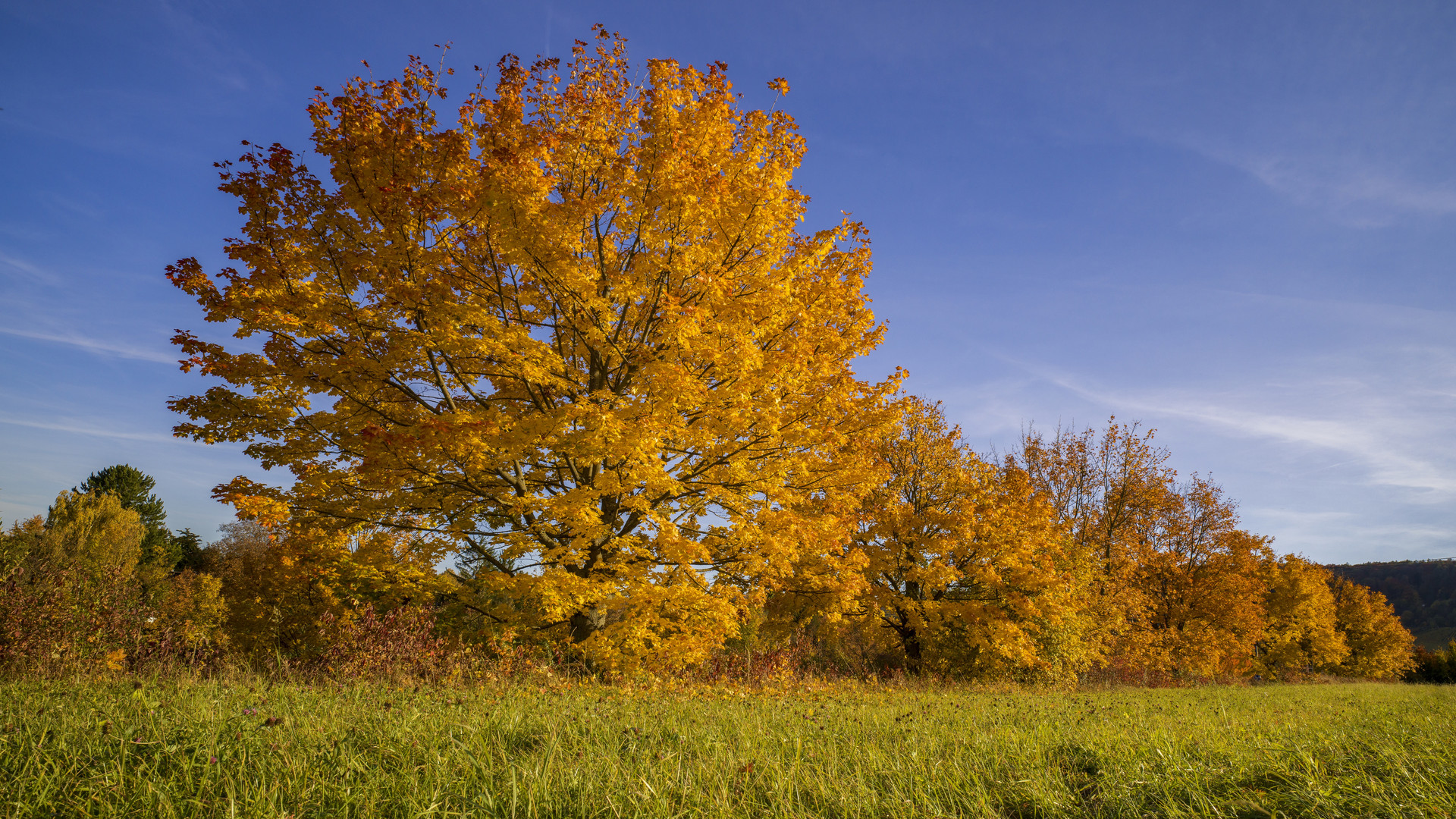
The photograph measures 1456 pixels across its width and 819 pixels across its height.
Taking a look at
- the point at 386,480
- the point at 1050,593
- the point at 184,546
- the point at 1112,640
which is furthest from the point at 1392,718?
the point at 184,546

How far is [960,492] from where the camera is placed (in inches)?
687

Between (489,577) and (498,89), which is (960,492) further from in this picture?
(498,89)

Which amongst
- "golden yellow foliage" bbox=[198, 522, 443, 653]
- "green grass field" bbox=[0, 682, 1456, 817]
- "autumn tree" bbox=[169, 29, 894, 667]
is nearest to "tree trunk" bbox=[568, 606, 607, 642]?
"autumn tree" bbox=[169, 29, 894, 667]

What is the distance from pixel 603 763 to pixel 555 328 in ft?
26.9

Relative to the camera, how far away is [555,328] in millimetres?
10688

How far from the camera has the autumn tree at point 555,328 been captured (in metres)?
8.60

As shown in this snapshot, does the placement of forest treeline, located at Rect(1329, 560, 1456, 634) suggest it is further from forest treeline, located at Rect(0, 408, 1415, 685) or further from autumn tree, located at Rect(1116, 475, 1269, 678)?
autumn tree, located at Rect(1116, 475, 1269, 678)

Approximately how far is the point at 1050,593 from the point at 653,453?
13496 mm

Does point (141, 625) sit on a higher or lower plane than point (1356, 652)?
higher

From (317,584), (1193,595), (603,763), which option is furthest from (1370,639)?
(317,584)

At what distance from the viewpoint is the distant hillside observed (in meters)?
85.2

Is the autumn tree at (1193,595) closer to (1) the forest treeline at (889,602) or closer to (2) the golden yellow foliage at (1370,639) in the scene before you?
(1) the forest treeline at (889,602)

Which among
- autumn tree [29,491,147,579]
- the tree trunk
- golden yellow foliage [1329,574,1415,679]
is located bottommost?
golden yellow foliage [1329,574,1415,679]

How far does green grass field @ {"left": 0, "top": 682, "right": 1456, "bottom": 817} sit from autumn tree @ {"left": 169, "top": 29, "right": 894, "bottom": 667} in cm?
382
